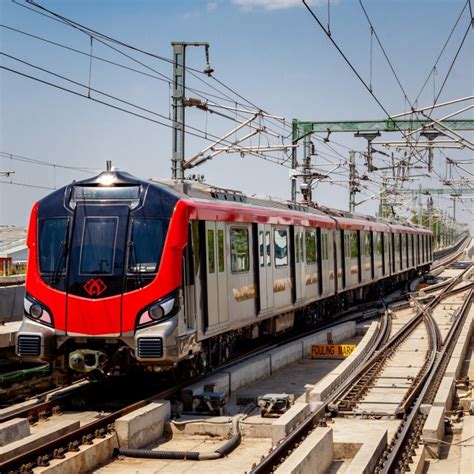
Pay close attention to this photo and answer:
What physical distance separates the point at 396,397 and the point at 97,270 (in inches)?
180

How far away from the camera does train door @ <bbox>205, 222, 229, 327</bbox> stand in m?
13.3

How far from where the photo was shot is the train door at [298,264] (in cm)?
1964

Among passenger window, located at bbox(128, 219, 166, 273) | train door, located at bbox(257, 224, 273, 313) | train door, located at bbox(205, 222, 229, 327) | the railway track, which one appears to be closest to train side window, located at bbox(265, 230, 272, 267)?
train door, located at bbox(257, 224, 273, 313)

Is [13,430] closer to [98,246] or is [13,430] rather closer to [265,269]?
[98,246]

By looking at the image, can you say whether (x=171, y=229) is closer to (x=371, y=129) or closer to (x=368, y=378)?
(x=368, y=378)

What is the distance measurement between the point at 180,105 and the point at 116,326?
825cm

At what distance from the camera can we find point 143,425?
10.6 m

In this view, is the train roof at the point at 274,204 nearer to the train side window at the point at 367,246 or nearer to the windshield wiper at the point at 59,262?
the train side window at the point at 367,246

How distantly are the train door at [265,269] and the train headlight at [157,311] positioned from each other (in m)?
4.73

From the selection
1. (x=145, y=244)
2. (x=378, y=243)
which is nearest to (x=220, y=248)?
(x=145, y=244)

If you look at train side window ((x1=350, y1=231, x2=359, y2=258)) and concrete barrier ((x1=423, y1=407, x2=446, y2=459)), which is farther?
train side window ((x1=350, y1=231, x2=359, y2=258))

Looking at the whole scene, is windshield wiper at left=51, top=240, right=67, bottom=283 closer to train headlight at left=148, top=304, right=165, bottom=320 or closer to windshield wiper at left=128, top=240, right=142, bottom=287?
Result: windshield wiper at left=128, top=240, right=142, bottom=287

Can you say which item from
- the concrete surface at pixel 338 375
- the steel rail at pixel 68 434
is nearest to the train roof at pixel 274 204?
the steel rail at pixel 68 434

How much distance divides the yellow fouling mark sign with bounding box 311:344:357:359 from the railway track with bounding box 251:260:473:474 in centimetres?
54
